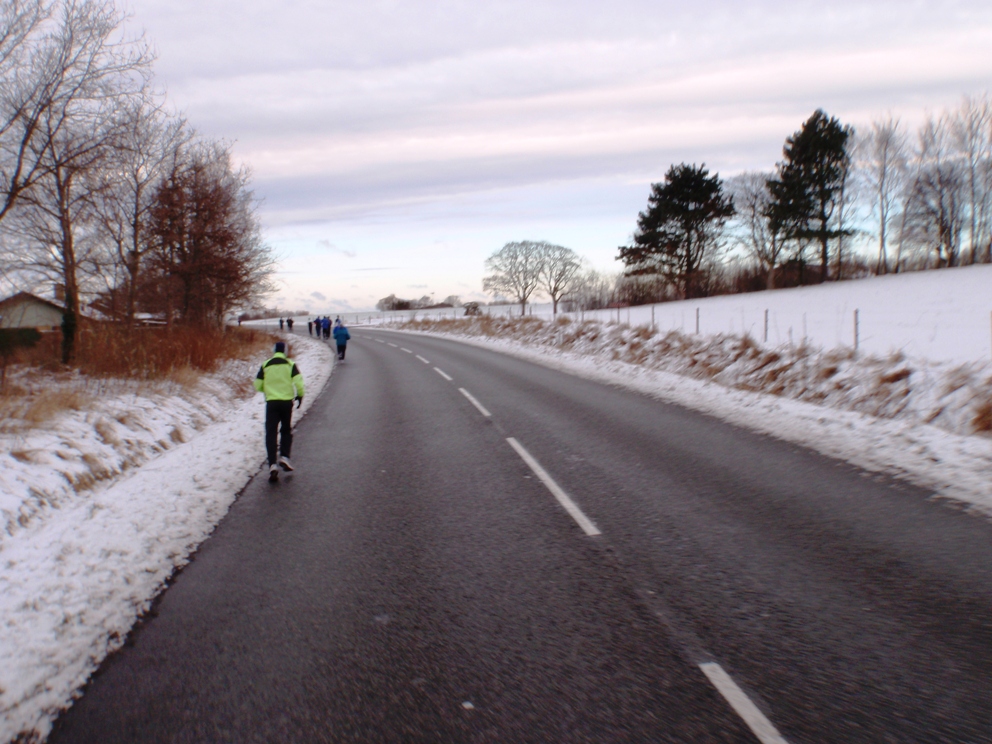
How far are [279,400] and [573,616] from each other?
4.96 meters

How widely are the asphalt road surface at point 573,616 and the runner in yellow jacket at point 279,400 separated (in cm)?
59

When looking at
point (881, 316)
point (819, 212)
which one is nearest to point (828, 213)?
point (819, 212)

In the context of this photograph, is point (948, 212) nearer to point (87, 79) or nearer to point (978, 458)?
point (978, 458)

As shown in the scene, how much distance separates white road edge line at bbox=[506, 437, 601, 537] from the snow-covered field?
3.23 m

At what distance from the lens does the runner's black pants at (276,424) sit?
23.3ft

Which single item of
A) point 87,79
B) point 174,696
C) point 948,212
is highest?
point 948,212

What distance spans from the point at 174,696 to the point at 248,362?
18.5m

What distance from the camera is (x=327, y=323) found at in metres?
43.0

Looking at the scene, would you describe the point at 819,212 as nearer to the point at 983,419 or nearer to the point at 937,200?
the point at 937,200

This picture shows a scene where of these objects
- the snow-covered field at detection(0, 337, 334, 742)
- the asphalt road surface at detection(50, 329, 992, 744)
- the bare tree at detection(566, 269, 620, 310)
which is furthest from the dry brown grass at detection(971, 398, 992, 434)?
the bare tree at detection(566, 269, 620, 310)

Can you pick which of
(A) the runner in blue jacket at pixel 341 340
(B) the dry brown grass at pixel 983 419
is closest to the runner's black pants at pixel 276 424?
(B) the dry brown grass at pixel 983 419

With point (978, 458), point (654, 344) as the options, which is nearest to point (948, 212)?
point (654, 344)

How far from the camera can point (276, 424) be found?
721 centimetres

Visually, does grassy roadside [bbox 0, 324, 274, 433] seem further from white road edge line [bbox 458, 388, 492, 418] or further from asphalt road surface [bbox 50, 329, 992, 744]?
white road edge line [bbox 458, 388, 492, 418]
